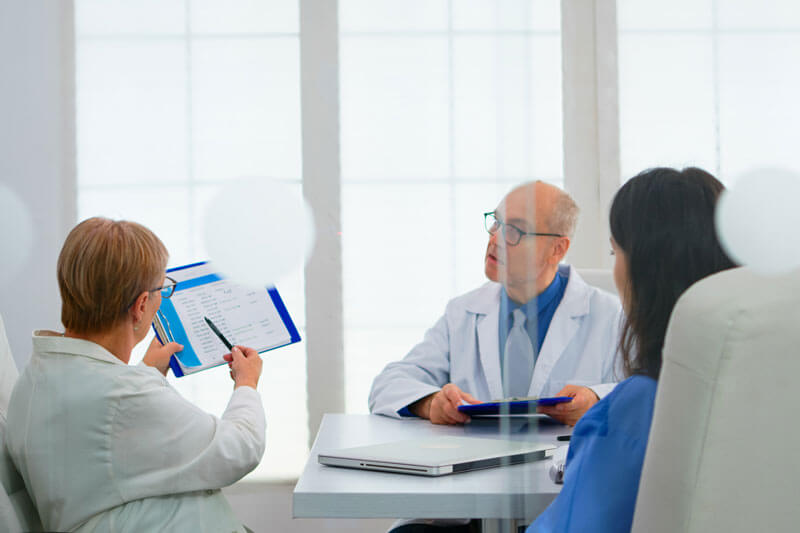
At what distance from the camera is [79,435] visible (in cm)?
76

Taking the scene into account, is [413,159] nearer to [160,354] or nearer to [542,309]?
[542,309]

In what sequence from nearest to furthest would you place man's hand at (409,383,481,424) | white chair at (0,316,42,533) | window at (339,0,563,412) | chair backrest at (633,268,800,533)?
chair backrest at (633,268,800,533) < white chair at (0,316,42,533) < window at (339,0,563,412) < man's hand at (409,383,481,424)

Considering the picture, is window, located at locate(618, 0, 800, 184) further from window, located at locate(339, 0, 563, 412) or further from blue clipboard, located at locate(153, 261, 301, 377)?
blue clipboard, located at locate(153, 261, 301, 377)

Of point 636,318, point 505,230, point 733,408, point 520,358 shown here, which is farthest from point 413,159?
point 733,408

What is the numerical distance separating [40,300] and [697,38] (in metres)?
0.75

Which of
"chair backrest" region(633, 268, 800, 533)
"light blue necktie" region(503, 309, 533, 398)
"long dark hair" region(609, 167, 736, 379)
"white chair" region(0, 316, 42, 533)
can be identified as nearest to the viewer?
"chair backrest" region(633, 268, 800, 533)

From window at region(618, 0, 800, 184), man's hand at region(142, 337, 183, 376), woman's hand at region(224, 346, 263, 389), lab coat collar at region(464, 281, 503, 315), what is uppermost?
window at region(618, 0, 800, 184)

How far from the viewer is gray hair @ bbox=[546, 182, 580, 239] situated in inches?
31.9

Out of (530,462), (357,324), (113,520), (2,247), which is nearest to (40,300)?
(2,247)

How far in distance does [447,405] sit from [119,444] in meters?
0.58

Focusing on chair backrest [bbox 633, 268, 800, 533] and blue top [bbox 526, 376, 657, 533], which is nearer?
chair backrest [bbox 633, 268, 800, 533]

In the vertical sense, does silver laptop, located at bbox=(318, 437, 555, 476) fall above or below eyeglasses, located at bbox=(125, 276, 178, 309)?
below

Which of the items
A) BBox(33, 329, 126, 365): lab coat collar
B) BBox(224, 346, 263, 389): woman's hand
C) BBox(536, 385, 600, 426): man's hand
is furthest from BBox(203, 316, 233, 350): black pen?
BBox(536, 385, 600, 426): man's hand

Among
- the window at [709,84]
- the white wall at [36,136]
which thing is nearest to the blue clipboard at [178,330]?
the white wall at [36,136]
